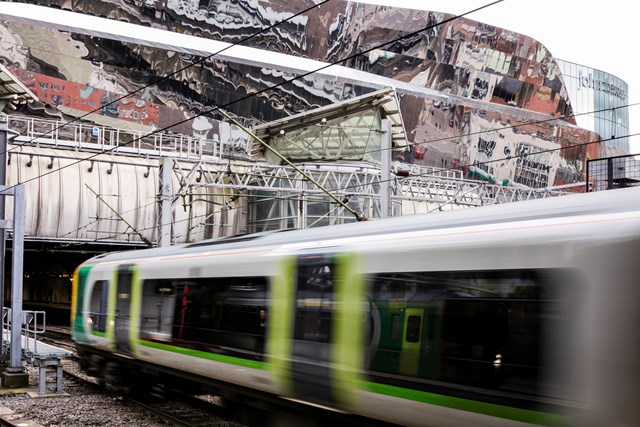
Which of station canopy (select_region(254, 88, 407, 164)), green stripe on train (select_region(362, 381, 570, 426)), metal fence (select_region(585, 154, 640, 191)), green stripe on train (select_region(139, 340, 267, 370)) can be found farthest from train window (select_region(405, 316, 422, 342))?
station canopy (select_region(254, 88, 407, 164))

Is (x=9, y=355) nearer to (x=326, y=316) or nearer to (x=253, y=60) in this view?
(x=326, y=316)

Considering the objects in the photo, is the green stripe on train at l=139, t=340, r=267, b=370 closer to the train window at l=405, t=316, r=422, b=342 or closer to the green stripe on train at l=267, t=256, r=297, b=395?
the green stripe on train at l=267, t=256, r=297, b=395

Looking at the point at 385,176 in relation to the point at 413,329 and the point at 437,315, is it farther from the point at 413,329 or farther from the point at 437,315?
the point at 437,315

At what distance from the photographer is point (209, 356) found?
33.3ft

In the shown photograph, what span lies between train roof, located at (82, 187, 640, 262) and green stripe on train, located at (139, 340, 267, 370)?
1.39m

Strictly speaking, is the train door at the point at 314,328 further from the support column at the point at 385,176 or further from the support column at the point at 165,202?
the support column at the point at 165,202

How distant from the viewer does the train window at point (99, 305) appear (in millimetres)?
13750

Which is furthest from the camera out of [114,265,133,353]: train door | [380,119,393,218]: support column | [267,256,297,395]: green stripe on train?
[380,119,393,218]: support column

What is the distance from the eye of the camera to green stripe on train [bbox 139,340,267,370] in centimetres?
912

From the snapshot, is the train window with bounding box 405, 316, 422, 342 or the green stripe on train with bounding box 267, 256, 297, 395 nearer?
the train window with bounding box 405, 316, 422, 342

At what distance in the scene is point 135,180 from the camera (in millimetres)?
36219

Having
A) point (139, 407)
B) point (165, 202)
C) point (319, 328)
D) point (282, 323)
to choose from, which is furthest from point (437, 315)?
point (165, 202)

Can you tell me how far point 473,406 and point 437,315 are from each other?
0.86 meters

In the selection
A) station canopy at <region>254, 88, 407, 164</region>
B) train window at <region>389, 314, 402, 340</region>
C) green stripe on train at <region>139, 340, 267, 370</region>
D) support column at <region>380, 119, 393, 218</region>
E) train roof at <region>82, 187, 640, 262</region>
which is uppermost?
station canopy at <region>254, 88, 407, 164</region>
